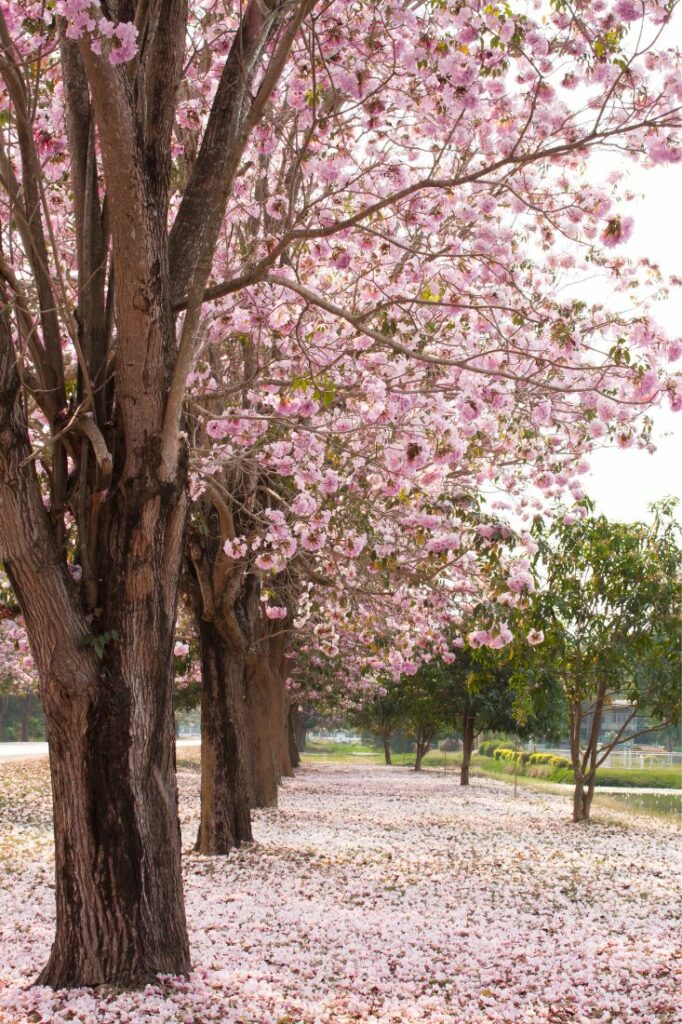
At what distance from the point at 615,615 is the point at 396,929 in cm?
997

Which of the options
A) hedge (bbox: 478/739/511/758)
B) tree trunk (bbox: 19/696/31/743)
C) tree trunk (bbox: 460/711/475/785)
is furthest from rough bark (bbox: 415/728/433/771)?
tree trunk (bbox: 19/696/31/743)

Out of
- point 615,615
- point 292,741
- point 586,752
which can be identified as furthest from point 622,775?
point 615,615

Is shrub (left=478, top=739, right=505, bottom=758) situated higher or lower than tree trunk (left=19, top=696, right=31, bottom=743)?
lower

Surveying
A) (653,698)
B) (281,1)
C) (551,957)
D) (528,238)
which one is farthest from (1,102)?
(653,698)

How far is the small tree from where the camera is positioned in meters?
16.5

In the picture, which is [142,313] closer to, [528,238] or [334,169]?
[334,169]

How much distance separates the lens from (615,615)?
17.0 m

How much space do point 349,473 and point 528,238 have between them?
3.07 metres

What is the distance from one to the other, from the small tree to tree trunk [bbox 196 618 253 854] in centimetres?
609

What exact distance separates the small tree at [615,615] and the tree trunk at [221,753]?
20.0 ft

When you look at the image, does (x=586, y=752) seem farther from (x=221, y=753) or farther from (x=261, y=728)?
(x=221, y=753)

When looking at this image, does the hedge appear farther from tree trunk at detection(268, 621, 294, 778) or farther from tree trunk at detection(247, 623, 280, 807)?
tree trunk at detection(247, 623, 280, 807)

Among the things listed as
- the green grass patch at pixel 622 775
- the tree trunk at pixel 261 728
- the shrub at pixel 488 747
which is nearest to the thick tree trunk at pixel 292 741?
the green grass patch at pixel 622 775

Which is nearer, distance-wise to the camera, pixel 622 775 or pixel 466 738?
pixel 466 738
